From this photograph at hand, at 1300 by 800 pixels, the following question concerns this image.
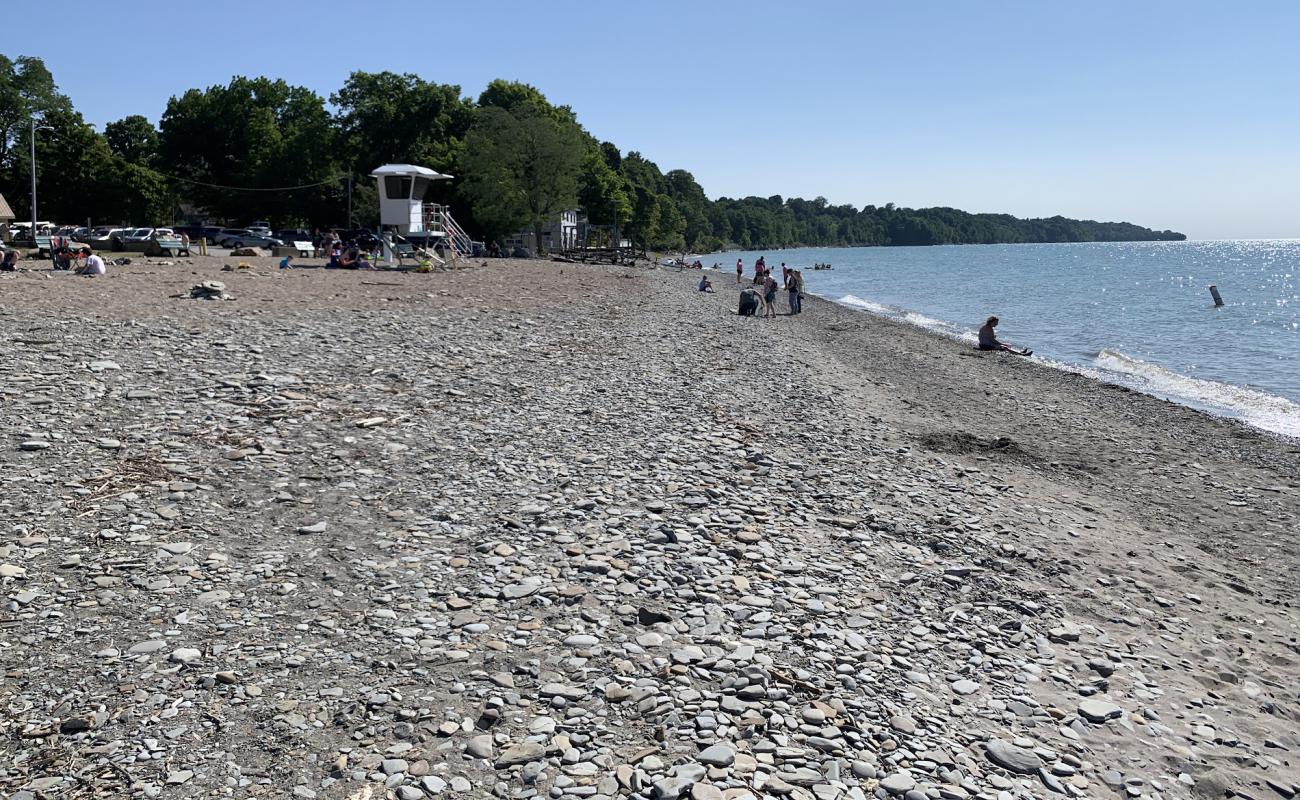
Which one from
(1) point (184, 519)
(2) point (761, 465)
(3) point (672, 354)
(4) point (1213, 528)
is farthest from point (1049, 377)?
(1) point (184, 519)

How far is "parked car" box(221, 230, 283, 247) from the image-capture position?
206ft

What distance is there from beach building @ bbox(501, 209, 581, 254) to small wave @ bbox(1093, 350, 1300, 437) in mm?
53801

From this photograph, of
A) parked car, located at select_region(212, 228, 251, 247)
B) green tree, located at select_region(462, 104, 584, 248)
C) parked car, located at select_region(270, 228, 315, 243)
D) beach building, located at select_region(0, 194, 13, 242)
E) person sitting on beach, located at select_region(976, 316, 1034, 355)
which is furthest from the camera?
green tree, located at select_region(462, 104, 584, 248)

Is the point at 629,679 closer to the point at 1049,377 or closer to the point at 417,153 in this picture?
the point at 1049,377

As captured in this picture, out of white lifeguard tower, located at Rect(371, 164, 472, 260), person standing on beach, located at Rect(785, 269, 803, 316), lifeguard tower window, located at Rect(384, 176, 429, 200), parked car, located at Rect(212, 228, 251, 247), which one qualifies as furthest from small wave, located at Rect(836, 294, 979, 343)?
parked car, located at Rect(212, 228, 251, 247)

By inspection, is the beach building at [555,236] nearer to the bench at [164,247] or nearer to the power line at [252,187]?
the power line at [252,187]

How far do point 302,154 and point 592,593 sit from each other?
86953 mm

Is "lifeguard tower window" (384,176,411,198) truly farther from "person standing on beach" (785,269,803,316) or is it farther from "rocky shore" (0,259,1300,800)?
"rocky shore" (0,259,1300,800)

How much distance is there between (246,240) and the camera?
63.6m

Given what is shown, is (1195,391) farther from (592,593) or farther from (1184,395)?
(592,593)

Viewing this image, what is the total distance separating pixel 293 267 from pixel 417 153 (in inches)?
1718

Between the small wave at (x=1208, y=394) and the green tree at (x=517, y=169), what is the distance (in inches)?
1935

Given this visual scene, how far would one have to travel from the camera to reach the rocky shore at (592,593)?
206 inches

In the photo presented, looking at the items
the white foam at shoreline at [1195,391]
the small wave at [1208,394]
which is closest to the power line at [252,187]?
the white foam at shoreline at [1195,391]
